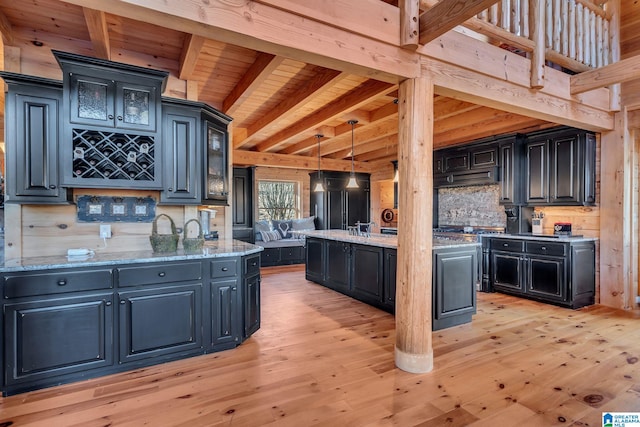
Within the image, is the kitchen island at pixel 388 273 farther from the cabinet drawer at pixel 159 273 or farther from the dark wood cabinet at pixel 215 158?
the cabinet drawer at pixel 159 273

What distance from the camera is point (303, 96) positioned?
12.7 feet

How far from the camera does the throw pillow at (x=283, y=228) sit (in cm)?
789

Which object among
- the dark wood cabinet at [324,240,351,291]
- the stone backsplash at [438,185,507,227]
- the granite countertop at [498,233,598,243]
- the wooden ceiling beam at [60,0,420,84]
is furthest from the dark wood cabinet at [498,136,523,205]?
the wooden ceiling beam at [60,0,420,84]

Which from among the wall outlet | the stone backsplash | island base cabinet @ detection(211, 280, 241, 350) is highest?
the stone backsplash

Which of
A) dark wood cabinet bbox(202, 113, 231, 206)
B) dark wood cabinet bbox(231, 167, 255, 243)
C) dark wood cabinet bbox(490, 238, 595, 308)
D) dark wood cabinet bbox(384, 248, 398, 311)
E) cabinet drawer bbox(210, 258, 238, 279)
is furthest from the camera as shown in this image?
dark wood cabinet bbox(231, 167, 255, 243)

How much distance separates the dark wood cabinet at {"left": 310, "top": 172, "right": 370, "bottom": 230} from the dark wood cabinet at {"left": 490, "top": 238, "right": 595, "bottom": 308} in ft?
13.2

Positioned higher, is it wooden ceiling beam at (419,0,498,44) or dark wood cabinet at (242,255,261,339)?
wooden ceiling beam at (419,0,498,44)

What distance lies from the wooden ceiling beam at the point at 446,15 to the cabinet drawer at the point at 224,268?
7.91 ft

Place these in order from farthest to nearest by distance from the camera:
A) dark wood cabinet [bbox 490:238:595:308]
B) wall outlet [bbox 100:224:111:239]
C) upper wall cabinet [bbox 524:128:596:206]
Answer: upper wall cabinet [bbox 524:128:596:206] → dark wood cabinet [bbox 490:238:595:308] → wall outlet [bbox 100:224:111:239]

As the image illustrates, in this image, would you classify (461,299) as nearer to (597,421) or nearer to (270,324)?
(597,421)

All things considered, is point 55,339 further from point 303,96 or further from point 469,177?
point 469,177

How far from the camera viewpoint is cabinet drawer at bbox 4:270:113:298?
226 cm

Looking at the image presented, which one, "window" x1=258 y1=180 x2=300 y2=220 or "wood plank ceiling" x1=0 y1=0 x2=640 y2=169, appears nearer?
"wood plank ceiling" x1=0 y1=0 x2=640 y2=169

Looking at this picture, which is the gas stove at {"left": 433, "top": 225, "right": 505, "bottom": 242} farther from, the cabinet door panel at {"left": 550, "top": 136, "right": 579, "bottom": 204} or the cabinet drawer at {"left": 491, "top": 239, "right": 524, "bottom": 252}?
the cabinet door panel at {"left": 550, "top": 136, "right": 579, "bottom": 204}
